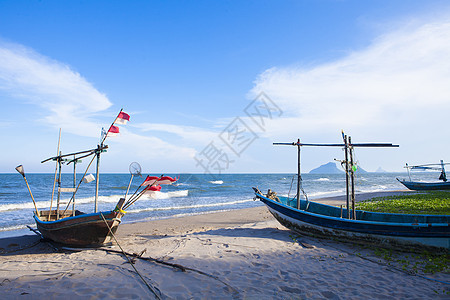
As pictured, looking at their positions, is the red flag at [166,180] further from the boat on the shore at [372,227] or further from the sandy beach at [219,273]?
the boat on the shore at [372,227]

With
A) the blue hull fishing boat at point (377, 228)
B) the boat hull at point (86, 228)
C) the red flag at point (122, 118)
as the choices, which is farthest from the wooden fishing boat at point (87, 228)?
the blue hull fishing boat at point (377, 228)

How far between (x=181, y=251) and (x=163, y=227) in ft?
18.6

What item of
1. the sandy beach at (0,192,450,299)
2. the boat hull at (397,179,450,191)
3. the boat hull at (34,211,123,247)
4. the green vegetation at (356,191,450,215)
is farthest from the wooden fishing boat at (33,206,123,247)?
the boat hull at (397,179,450,191)

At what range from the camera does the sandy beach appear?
16.8 ft

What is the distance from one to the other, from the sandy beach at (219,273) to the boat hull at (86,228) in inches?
14.8

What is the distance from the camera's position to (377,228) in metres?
8.06

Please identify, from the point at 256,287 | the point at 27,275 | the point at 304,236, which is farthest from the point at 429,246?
the point at 27,275

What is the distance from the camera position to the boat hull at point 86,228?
827 cm

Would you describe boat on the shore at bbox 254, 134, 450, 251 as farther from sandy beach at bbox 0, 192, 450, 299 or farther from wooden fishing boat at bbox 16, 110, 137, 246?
wooden fishing boat at bbox 16, 110, 137, 246

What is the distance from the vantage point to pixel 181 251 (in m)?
7.94

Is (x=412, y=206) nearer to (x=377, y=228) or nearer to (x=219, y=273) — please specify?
(x=377, y=228)

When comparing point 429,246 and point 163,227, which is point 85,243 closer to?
point 163,227

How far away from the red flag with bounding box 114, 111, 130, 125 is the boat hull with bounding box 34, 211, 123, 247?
271 cm

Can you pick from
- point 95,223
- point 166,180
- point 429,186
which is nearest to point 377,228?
point 166,180
